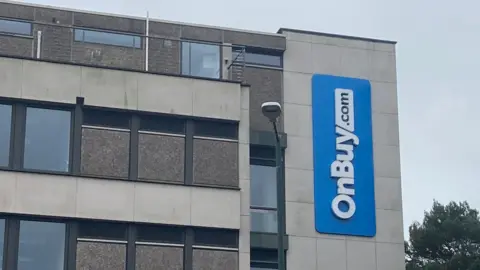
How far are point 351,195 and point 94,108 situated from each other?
7920 mm

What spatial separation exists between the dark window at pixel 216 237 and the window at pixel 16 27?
7.63m

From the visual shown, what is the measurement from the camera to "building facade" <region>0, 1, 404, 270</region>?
2755 cm

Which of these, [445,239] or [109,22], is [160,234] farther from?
[445,239]

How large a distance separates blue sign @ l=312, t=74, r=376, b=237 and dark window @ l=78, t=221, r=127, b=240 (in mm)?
5928

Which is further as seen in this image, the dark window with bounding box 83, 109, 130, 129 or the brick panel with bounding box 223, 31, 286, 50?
the brick panel with bounding box 223, 31, 286, 50

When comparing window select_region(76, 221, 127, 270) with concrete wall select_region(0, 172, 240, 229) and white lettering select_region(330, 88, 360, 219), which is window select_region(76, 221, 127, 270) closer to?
concrete wall select_region(0, 172, 240, 229)

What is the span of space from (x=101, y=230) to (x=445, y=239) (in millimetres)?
29932

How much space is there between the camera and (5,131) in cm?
2762

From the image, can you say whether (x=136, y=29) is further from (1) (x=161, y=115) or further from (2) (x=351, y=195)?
(2) (x=351, y=195)

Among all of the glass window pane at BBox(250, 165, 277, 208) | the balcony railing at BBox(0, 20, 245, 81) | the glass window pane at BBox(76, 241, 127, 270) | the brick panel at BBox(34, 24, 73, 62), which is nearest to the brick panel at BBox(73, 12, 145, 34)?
the balcony railing at BBox(0, 20, 245, 81)

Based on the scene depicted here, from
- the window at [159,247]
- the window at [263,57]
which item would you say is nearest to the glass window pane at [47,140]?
the window at [159,247]

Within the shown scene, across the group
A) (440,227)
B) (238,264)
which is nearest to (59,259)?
(238,264)

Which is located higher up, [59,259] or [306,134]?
[306,134]

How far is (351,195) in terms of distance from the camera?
3064cm
